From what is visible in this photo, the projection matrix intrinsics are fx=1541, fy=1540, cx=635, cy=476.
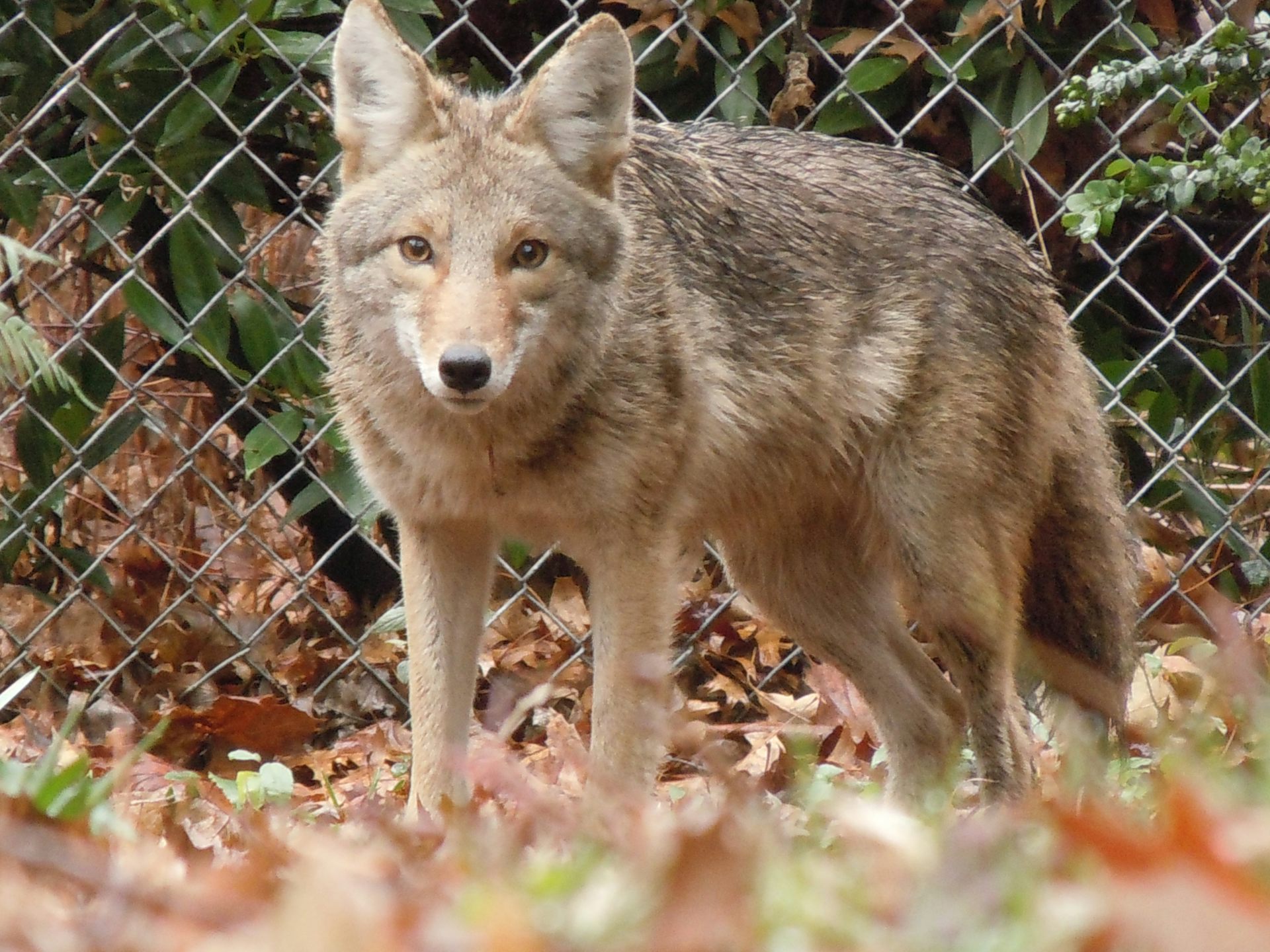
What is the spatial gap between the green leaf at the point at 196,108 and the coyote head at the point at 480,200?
0.99 metres

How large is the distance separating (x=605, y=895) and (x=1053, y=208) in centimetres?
505

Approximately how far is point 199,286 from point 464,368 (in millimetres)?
1948

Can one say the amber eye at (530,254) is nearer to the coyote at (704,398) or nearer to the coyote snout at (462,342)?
the coyote at (704,398)

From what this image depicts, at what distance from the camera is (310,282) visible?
607 cm

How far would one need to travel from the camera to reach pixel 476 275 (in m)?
3.79

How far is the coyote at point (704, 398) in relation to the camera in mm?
3990

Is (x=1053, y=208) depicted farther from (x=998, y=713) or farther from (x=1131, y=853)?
(x=1131, y=853)

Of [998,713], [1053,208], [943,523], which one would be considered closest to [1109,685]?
[998,713]

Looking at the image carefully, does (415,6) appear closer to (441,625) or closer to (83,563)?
(441,625)

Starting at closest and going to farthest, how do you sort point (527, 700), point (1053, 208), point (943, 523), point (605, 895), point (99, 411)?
point (605, 895) → point (527, 700) → point (943, 523) → point (99, 411) → point (1053, 208)

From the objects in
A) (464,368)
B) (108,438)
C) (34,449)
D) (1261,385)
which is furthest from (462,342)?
(1261,385)

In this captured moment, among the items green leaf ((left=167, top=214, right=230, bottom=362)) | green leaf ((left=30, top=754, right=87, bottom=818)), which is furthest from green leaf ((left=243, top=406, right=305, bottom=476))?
green leaf ((left=30, top=754, right=87, bottom=818))

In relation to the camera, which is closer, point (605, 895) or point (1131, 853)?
point (1131, 853)

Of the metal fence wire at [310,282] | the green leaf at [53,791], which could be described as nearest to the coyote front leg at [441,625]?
the metal fence wire at [310,282]
